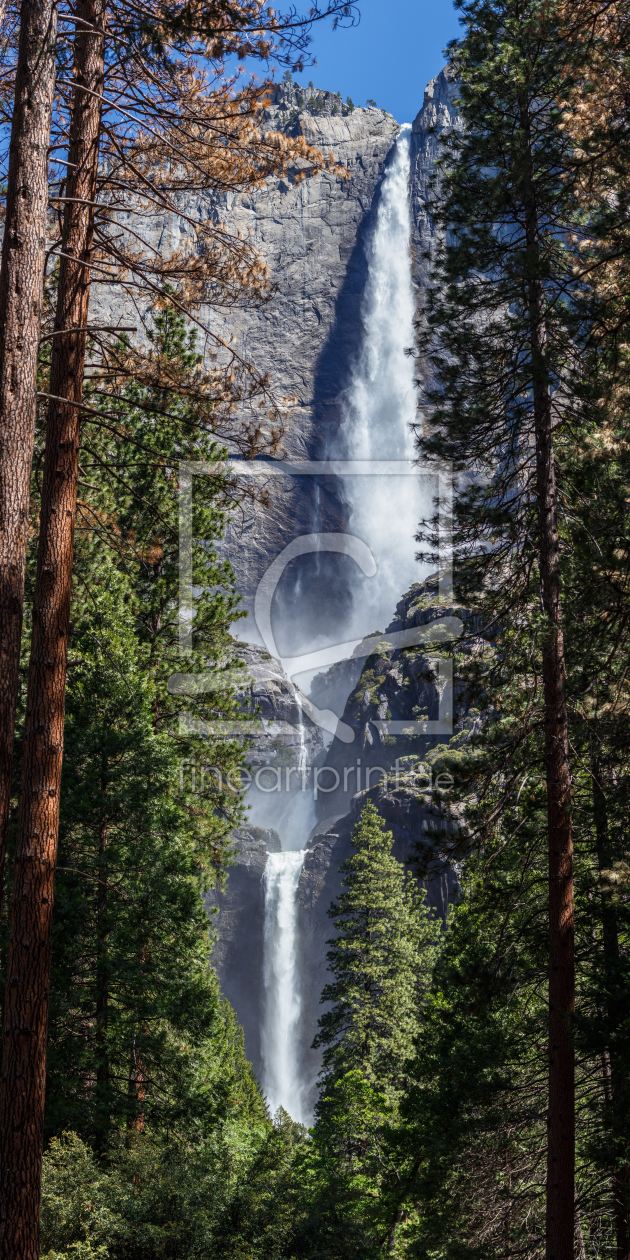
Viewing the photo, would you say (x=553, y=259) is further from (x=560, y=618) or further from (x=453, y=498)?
(x=560, y=618)

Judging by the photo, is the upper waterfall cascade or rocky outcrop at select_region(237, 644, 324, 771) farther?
the upper waterfall cascade

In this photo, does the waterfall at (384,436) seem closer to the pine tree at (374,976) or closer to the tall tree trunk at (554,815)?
the pine tree at (374,976)

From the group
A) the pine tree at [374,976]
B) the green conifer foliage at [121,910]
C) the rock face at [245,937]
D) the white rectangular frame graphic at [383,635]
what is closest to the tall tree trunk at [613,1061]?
the white rectangular frame graphic at [383,635]

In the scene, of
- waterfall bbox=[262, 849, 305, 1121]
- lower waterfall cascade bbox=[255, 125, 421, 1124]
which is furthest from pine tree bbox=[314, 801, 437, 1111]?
lower waterfall cascade bbox=[255, 125, 421, 1124]

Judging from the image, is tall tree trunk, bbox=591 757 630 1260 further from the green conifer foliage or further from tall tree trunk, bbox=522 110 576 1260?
the green conifer foliage

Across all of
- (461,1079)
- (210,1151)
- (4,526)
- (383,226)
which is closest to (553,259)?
(4,526)

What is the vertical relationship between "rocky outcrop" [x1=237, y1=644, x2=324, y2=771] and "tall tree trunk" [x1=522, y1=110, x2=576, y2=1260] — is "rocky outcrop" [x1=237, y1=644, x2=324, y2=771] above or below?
above

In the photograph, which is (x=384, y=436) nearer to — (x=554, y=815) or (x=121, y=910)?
(x=121, y=910)
